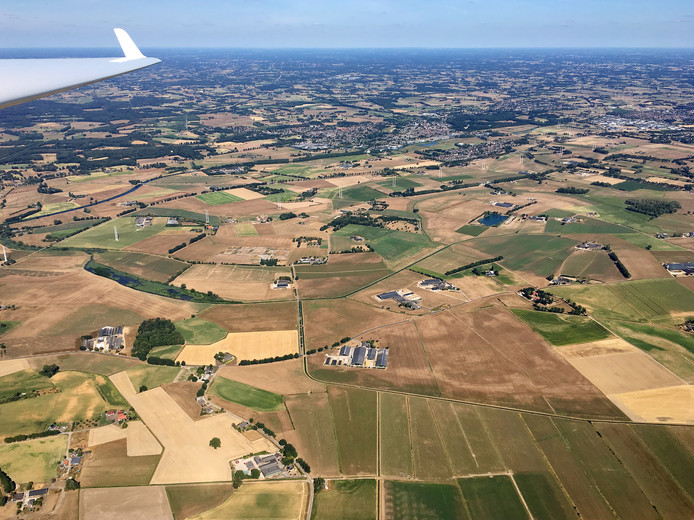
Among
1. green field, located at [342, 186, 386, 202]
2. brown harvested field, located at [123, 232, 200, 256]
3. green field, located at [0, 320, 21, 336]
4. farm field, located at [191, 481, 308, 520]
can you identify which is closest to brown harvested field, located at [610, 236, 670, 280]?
green field, located at [342, 186, 386, 202]

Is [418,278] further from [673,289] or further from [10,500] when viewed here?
[10,500]

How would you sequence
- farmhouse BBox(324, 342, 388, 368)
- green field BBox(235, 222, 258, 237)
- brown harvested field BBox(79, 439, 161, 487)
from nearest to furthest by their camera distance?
1. brown harvested field BBox(79, 439, 161, 487)
2. farmhouse BBox(324, 342, 388, 368)
3. green field BBox(235, 222, 258, 237)

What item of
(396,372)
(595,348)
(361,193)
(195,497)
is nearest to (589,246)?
(595,348)

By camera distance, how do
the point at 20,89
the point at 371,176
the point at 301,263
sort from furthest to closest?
the point at 371,176 → the point at 301,263 → the point at 20,89

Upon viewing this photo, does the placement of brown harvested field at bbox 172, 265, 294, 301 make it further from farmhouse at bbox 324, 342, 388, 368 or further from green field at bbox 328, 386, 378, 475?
green field at bbox 328, 386, 378, 475

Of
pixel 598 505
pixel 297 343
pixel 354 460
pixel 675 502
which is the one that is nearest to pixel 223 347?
pixel 297 343

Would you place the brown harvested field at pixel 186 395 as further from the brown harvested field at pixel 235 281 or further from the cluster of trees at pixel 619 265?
the cluster of trees at pixel 619 265
